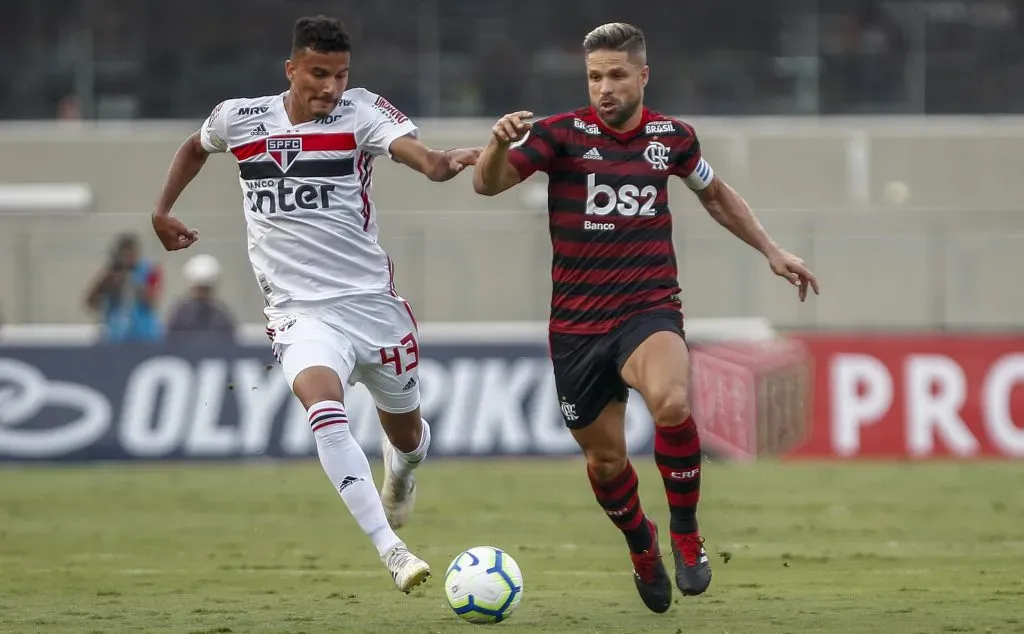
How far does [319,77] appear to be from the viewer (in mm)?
8336

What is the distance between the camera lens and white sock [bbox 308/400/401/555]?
793cm

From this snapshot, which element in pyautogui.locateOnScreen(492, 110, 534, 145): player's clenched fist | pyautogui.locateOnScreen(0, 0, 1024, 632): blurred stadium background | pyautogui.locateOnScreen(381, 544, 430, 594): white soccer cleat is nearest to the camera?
pyautogui.locateOnScreen(381, 544, 430, 594): white soccer cleat

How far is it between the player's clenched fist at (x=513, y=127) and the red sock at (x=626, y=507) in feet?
5.73

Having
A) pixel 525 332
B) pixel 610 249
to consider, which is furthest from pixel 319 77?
pixel 525 332

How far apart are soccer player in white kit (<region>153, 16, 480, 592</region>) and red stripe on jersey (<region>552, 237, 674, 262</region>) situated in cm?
60

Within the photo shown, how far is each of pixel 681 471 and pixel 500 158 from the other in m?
1.64

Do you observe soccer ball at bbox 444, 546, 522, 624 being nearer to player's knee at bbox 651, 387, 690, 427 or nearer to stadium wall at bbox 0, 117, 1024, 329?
player's knee at bbox 651, 387, 690, 427

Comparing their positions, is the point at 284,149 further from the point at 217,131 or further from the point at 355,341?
the point at 355,341

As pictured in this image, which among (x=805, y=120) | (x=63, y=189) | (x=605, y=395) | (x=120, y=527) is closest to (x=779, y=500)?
(x=120, y=527)

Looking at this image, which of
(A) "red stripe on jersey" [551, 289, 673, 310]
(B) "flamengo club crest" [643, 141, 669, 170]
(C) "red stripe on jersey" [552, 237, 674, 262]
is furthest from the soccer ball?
(B) "flamengo club crest" [643, 141, 669, 170]

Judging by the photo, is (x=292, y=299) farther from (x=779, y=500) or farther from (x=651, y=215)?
(x=779, y=500)

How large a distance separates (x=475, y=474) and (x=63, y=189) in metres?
9.89

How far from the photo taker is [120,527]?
41.1 ft

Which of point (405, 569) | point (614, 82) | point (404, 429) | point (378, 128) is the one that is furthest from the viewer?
point (404, 429)
